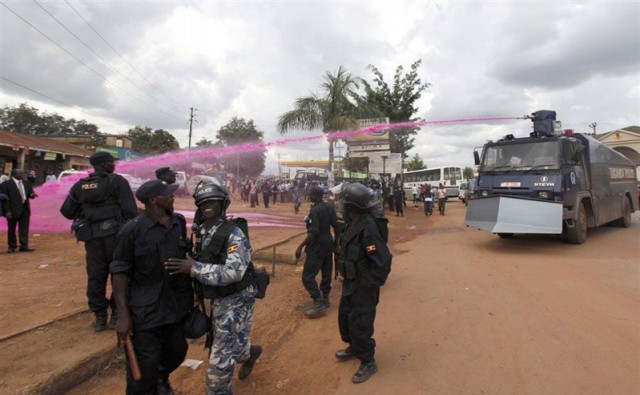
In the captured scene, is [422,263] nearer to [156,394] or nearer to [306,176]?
[156,394]

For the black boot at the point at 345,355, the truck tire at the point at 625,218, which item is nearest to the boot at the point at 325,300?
the black boot at the point at 345,355

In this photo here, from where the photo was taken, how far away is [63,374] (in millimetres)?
3105

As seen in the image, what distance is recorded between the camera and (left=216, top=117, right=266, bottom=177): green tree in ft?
134

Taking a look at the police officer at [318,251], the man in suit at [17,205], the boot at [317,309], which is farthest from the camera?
the man in suit at [17,205]

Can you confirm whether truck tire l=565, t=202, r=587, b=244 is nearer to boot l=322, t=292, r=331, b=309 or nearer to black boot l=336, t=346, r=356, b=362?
boot l=322, t=292, r=331, b=309

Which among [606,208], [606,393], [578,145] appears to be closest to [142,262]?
[606,393]

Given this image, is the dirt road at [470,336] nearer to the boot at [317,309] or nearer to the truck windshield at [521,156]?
the boot at [317,309]

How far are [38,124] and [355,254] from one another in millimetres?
57403

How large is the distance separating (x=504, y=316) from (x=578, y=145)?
22.1ft

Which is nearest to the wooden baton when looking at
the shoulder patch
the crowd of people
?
the crowd of people

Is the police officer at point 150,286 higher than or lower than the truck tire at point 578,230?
higher

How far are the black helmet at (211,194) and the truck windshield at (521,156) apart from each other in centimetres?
838

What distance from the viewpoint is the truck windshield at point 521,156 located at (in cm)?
879

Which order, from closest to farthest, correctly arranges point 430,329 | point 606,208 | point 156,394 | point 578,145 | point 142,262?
1. point 142,262
2. point 156,394
3. point 430,329
4. point 578,145
5. point 606,208
